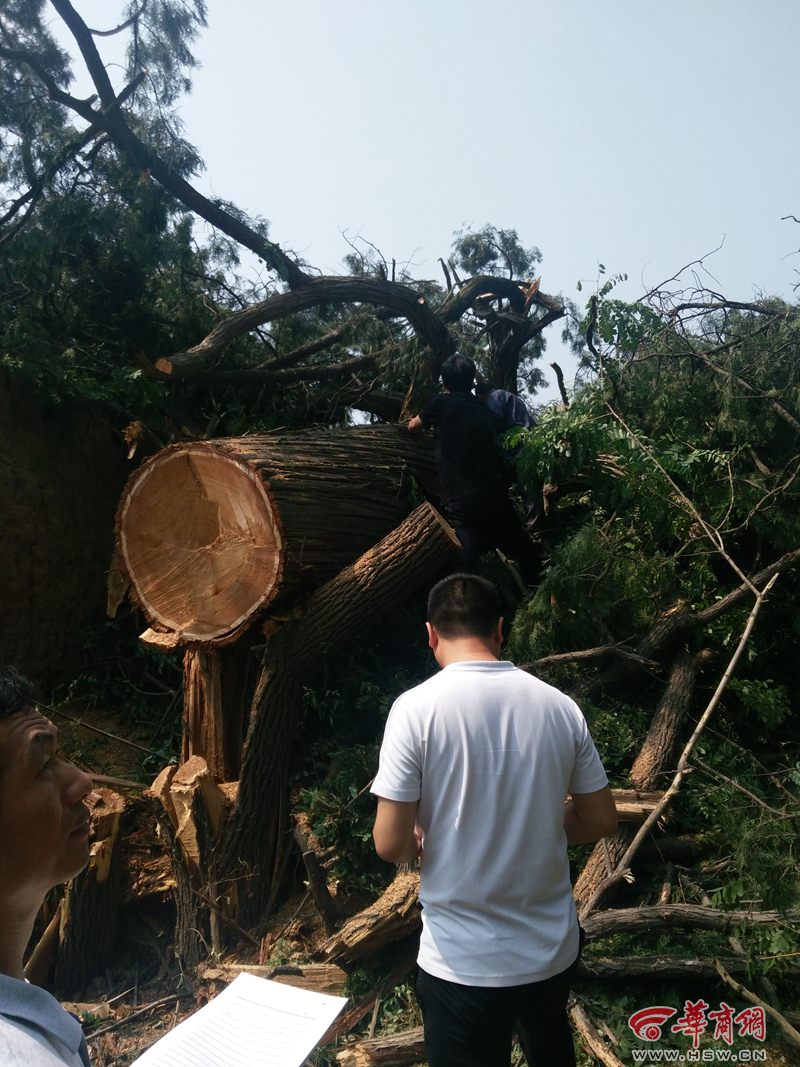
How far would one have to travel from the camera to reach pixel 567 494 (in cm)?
518

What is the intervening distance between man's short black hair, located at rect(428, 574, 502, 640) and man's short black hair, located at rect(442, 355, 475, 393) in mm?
2868

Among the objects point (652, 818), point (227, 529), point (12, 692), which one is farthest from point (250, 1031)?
point (227, 529)

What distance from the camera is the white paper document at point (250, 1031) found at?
4.47 ft

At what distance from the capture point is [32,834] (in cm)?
99

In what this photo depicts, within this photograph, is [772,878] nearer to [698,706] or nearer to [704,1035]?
[704,1035]

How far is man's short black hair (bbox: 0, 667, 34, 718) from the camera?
1053mm

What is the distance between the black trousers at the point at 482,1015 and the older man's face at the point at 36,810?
3.73 ft

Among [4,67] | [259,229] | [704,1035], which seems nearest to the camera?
[704,1035]

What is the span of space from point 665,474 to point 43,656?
13.9ft

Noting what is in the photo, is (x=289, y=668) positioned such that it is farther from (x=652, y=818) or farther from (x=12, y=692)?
(x=12, y=692)

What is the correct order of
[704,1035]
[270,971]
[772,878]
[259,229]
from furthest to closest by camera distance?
[259,229]
[270,971]
[772,878]
[704,1035]

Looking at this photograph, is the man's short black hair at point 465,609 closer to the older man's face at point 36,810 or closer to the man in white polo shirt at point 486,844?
the man in white polo shirt at point 486,844

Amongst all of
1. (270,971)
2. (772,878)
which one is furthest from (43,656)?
(772,878)

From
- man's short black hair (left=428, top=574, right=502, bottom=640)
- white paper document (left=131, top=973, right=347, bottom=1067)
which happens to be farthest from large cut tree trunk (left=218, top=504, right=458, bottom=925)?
white paper document (left=131, top=973, right=347, bottom=1067)
